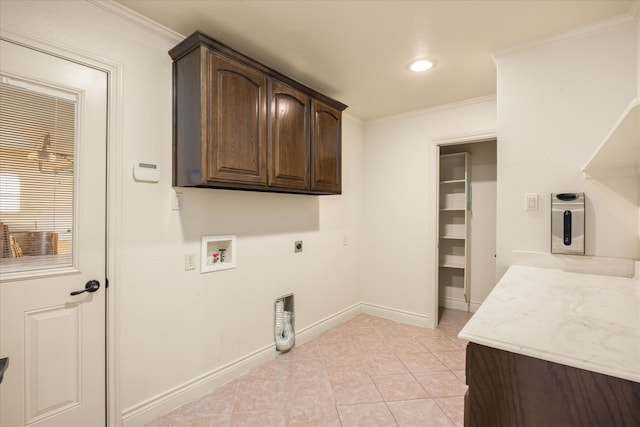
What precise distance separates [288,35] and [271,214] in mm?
1354

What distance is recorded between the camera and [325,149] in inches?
104

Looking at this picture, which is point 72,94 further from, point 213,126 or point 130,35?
point 213,126

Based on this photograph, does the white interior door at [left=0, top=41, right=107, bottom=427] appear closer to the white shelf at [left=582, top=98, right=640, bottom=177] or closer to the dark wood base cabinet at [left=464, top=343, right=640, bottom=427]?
the dark wood base cabinet at [left=464, top=343, right=640, bottom=427]

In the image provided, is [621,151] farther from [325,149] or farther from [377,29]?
[325,149]

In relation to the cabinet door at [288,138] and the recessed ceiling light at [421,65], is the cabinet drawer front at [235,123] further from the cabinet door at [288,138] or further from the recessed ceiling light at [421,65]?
the recessed ceiling light at [421,65]

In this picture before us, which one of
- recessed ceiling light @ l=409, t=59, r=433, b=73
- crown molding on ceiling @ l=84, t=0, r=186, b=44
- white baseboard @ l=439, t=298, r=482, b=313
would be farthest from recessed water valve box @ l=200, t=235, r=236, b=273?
white baseboard @ l=439, t=298, r=482, b=313

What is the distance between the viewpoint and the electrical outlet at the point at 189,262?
1962mm

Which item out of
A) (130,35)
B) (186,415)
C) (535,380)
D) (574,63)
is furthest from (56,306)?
(574,63)

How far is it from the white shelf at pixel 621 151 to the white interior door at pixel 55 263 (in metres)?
2.18

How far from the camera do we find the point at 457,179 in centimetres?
397

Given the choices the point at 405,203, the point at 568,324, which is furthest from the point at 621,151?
the point at 405,203

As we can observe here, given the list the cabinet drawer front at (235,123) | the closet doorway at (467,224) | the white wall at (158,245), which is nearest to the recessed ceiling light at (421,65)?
the cabinet drawer front at (235,123)

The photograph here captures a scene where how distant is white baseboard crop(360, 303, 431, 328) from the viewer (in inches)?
130

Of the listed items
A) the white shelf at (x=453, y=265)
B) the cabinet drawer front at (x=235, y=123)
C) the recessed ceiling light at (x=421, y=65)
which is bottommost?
the white shelf at (x=453, y=265)
